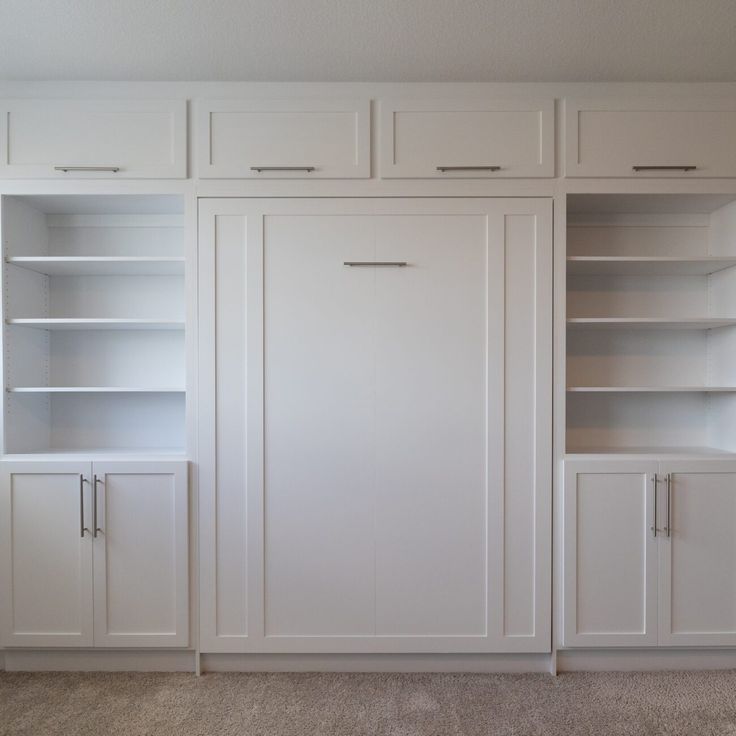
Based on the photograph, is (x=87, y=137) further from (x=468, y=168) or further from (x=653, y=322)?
(x=653, y=322)

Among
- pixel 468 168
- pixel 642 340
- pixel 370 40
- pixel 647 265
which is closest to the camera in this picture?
pixel 370 40

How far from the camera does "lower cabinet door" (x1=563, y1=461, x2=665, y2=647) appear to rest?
222cm

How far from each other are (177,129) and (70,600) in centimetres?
212

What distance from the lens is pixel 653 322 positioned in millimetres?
2285

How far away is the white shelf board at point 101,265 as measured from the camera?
2236mm

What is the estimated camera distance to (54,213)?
8.45 feet

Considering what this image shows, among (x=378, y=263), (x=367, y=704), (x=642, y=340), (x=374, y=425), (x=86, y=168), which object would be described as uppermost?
(x=86, y=168)

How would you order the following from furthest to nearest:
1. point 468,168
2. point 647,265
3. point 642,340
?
point 642,340
point 647,265
point 468,168

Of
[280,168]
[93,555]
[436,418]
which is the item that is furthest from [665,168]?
[93,555]

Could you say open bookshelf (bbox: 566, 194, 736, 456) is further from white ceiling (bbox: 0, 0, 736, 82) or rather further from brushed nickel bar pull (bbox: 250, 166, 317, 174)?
brushed nickel bar pull (bbox: 250, 166, 317, 174)

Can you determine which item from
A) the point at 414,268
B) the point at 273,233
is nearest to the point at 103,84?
the point at 273,233

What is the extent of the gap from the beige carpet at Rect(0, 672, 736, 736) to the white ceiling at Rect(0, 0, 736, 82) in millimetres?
2619

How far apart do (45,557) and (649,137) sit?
3.24m

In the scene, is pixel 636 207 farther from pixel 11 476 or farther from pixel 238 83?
pixel 11 476
